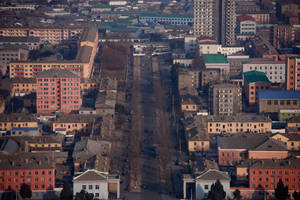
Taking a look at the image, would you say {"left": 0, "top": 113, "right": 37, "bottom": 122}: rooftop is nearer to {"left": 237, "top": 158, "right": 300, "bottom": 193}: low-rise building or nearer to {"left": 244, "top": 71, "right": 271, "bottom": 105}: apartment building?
{"left": 244, "top": 71, "right": 271, "bottom": 105}: apartment building

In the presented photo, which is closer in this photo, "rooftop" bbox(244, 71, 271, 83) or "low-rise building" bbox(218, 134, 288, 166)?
"low-rise building" bbox(218, 134, 288, 166)

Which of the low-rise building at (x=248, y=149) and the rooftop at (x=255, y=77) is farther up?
the rooftop at (x=255, y=77)

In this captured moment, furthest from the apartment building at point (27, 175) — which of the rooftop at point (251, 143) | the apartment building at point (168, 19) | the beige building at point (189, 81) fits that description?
the apartment building at point (168, 19)

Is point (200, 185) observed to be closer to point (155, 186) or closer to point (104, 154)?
point (155, 186)

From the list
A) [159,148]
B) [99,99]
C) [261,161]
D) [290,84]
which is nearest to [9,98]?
[99,99]

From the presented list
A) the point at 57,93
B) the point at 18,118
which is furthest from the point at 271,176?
the point at 57,93

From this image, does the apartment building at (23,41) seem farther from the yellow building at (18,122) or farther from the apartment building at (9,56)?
the yellow building at (18,122)

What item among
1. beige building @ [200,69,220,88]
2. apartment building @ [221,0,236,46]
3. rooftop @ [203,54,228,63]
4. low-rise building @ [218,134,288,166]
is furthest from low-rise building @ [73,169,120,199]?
apartment building @ [221,0,236,46]
